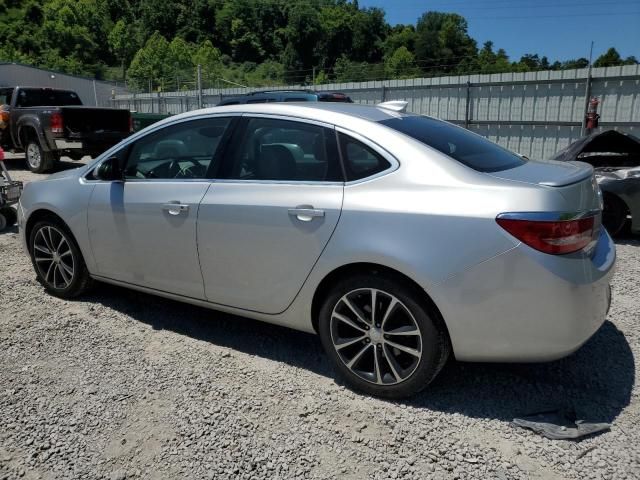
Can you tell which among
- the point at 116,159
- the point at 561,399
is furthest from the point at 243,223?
the point at 561,399

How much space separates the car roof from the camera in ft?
10.5

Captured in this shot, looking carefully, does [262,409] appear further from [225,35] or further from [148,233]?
[225,35]

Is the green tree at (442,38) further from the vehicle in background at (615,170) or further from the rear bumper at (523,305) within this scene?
the rear bumper at (523,305)

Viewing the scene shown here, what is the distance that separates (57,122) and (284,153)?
32.7ft

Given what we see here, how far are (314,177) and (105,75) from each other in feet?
325

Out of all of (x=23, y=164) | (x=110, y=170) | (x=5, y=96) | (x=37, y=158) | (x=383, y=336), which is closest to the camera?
(x=383, y=336)

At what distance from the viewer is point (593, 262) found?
8.91 feet

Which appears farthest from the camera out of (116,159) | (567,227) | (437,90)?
(437,90)

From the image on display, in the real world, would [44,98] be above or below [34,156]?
above

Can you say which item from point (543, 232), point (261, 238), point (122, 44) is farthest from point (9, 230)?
point (122, 44)

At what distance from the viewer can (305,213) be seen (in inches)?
119

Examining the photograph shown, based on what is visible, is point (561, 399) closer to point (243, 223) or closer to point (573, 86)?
point (243, 223)

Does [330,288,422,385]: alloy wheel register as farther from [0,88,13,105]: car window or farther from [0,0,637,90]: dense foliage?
[0,0,637,90]: dense foliage

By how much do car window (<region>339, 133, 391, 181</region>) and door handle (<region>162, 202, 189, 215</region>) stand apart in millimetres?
1146
